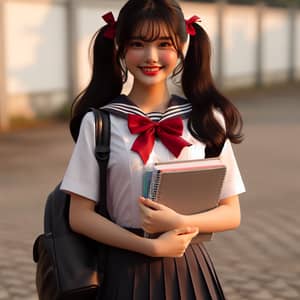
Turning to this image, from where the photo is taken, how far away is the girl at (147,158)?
74.7 inches

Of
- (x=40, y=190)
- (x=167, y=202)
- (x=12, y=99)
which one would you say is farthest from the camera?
(x=12, y=99)

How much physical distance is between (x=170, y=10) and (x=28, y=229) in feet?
13.3

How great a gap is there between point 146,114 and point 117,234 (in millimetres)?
355

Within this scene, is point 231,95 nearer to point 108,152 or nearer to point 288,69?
point 288,69

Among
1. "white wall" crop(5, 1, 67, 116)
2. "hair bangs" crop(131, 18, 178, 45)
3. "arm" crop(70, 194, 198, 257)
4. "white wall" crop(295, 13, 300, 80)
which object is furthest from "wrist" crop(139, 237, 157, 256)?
"white wall" crop(295, 13, 300, 80)

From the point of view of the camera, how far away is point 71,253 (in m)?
1.95

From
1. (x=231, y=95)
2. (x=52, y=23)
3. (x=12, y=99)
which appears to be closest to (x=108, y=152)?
(x=12, y=99)

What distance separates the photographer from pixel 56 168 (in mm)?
8719

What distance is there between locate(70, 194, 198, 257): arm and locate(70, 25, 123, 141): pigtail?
0.27m

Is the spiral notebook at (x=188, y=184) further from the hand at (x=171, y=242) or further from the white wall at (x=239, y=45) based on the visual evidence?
the white wall at (x=239, y=45)

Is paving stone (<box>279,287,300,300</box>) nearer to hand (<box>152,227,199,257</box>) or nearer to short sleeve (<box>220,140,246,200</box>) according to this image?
short sleeve (<box>220,140,246,200</box>)

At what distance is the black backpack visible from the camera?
75.1 inches

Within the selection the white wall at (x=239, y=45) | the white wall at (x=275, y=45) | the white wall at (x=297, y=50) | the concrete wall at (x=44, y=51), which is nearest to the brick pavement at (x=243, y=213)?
the concrete wall at (x=44, y=51)

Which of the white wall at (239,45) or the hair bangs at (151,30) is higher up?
the hair bangs at (151,30)
